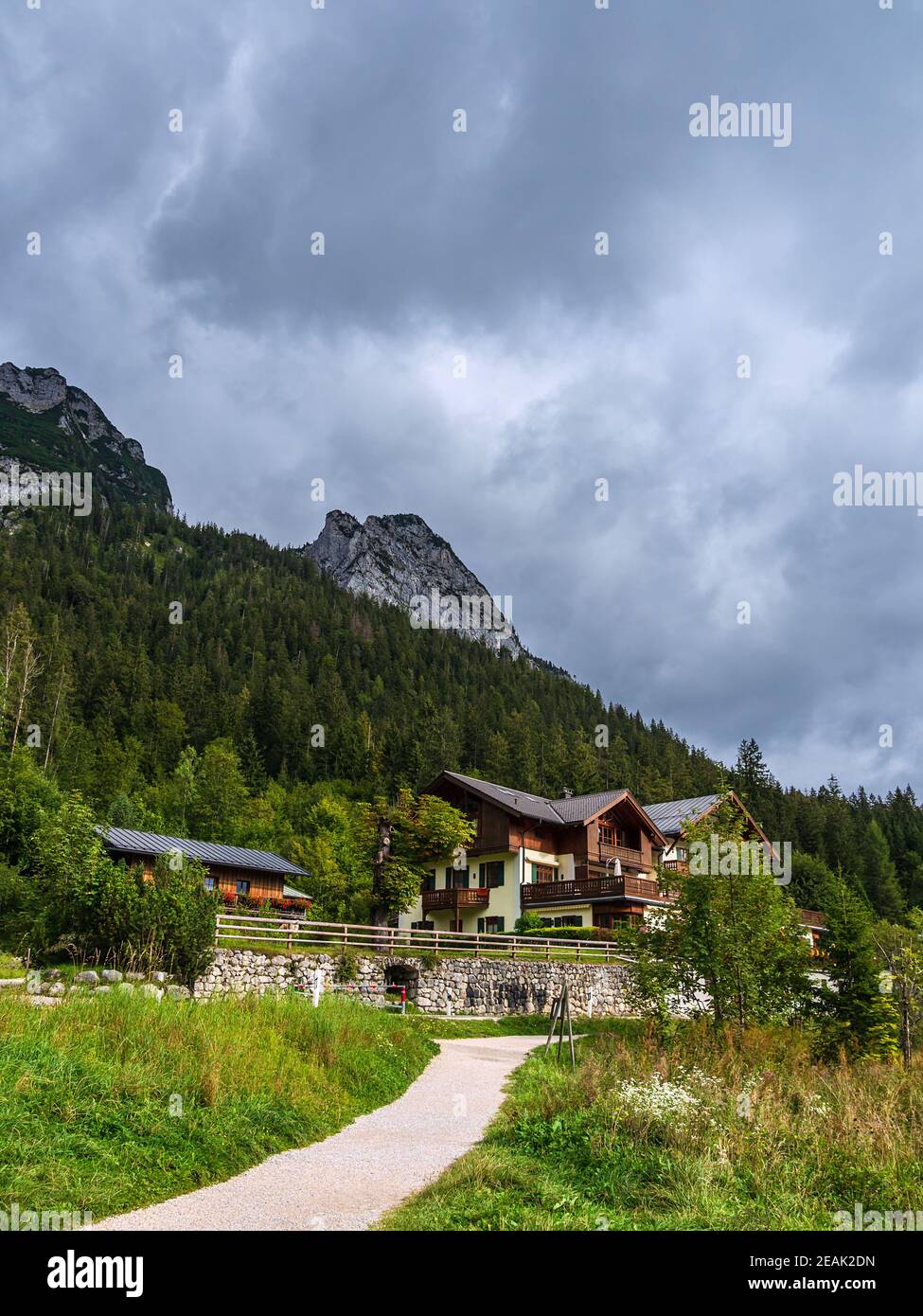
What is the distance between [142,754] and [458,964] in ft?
186

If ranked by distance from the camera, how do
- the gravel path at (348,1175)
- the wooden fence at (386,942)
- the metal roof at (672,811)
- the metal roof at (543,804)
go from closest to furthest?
the gravel path at (348,1175)
the wooden fence at (386,942)
the metal roof at (543,804)
the metal roof at (672,811)

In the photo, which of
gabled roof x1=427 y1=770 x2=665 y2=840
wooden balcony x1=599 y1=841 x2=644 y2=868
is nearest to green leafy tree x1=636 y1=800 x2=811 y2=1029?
gabled roof x1=427 y1=770 x2=665 y2=840

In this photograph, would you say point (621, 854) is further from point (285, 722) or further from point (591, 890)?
point (285, 722)

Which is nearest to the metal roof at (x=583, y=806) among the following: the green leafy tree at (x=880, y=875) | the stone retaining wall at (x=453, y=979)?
the stone retaining wall at (x=453, y=979)

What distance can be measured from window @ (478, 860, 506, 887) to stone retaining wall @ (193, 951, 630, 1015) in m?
13.0

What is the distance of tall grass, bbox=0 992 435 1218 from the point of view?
24.0 feet

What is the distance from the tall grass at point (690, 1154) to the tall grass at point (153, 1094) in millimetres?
2259

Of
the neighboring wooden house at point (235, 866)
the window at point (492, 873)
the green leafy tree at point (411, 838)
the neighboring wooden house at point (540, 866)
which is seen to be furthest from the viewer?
the window at point (492, 873)

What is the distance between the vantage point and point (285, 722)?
92188 mm

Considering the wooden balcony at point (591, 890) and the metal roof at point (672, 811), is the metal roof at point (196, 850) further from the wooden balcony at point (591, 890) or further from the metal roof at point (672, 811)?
the metal roof at point (672, 811)

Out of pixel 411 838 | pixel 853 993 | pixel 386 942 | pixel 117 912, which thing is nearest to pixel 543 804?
pixel 411 838

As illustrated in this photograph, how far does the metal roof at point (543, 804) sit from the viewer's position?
46.6 m

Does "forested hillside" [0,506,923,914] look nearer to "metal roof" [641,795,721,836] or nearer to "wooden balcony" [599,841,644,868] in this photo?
"metal roof" [641,795,721,836]
